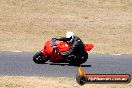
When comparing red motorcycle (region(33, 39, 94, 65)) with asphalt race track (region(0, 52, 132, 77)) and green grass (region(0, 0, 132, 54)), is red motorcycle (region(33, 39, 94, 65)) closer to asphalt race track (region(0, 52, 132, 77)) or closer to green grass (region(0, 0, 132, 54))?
asphalt race track (region(0, 52, 132, 77))

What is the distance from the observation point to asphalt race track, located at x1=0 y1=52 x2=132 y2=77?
1715cm

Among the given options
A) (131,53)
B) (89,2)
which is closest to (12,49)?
(131,53)

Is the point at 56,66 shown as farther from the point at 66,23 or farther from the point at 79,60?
the point at 66,23

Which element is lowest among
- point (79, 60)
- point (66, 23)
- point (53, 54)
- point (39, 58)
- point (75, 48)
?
point (66, 23)

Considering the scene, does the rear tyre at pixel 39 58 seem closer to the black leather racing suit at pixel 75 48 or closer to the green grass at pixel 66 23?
the black leather racing suit at pixel 75 48

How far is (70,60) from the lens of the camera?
61.5ft

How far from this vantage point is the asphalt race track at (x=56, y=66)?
17.2 meters

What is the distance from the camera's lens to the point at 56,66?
1850 centimetres

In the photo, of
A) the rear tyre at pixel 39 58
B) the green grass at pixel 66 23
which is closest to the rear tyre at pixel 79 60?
the rear tyre at pixel 39 58

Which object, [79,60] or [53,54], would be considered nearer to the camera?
[53,54]

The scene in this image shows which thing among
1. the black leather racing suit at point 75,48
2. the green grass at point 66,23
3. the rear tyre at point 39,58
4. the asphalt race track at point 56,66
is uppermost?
the black leather racing suit at point 75,48

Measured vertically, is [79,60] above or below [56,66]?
above

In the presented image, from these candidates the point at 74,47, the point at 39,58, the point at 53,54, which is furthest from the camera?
the point at 39,58

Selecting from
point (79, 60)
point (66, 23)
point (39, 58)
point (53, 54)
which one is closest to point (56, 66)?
point (53, 54)
